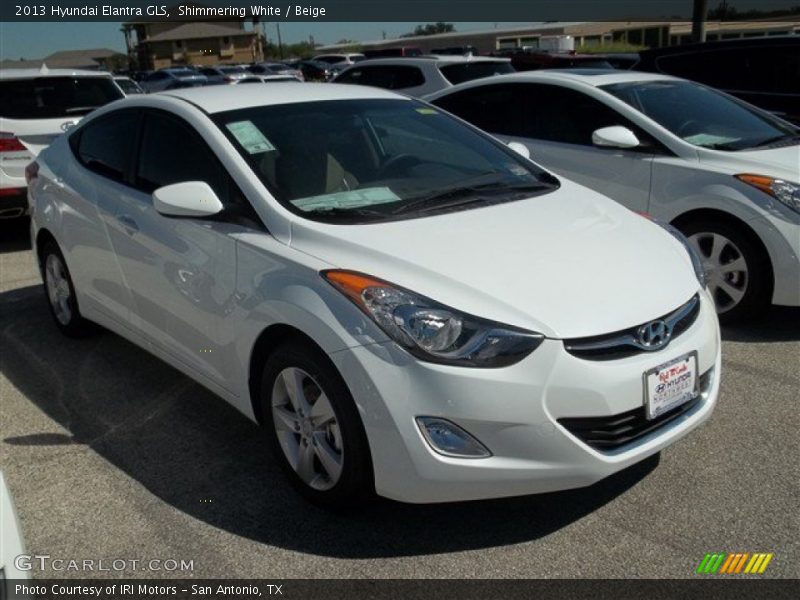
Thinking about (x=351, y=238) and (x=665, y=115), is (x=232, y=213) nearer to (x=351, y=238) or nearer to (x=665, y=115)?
(x=351, y=238)

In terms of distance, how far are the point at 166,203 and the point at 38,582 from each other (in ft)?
4.86

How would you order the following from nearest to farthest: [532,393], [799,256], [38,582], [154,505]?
1. [532,393]
2. [38,582]
3. [154,505]
4. [799,256]

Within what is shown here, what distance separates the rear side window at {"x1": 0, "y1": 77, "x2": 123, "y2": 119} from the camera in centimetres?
762

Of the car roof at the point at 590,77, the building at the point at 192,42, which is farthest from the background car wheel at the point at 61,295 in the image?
the building at the point at 192,42

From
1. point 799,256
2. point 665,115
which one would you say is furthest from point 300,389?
point 665,115

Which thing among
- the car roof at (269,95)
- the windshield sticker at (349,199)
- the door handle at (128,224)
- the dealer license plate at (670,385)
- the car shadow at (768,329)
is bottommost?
the car shadow at (768,329)

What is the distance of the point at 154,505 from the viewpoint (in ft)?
10.8

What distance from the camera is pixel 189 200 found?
10.9 feet

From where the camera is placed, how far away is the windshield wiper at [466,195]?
3476 mm

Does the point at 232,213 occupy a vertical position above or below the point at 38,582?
above

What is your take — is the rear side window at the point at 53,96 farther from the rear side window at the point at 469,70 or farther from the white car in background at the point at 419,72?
the rear side window at the point at 469,70

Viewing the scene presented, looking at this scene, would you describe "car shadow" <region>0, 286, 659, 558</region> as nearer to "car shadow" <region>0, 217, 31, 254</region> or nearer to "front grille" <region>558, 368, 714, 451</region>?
"front grille" <region>558, 368, 714, 451</region>

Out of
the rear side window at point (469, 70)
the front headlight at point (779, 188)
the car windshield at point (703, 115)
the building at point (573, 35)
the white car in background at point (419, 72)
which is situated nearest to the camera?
the front headlight at point (779, 188)

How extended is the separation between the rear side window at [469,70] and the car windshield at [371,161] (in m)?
7.85
